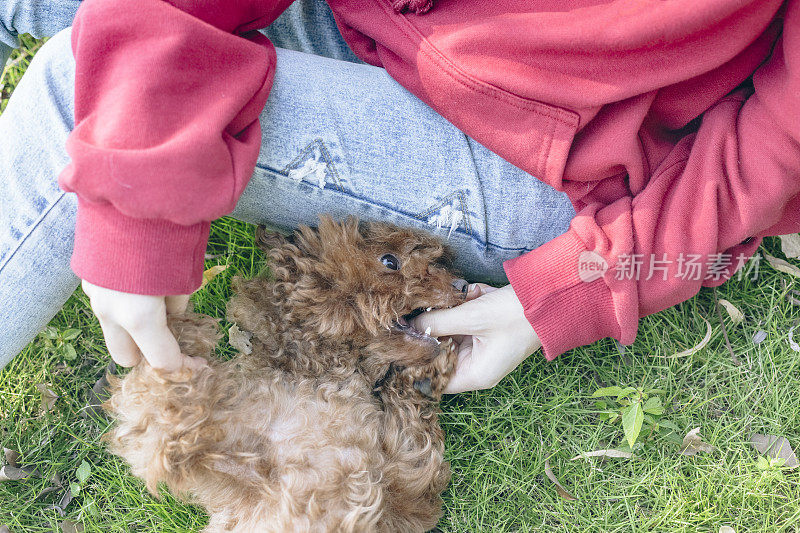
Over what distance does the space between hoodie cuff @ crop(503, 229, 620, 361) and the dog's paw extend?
76cm

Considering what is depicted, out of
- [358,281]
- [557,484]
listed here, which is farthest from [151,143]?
[557,484]

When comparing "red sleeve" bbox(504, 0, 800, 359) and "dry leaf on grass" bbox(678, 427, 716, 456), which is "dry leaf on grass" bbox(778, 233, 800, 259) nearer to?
"red sleeve" bbox(504, 0, 800, 359)

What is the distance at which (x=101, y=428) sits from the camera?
7.71ft

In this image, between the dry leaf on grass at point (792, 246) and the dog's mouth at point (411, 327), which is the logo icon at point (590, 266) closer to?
the dog's mouth at point (411, 327)

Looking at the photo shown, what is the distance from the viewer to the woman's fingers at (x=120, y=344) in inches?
60.0

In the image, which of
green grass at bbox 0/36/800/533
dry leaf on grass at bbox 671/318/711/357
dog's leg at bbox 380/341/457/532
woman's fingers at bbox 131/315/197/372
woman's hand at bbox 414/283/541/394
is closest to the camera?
woman's fingers at bbox 131/315/197/372

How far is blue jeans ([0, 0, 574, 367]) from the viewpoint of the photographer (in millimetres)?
1613

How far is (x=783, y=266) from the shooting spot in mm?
2438

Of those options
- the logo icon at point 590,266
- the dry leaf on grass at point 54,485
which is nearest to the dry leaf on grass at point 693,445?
the logo icon at point 590,266

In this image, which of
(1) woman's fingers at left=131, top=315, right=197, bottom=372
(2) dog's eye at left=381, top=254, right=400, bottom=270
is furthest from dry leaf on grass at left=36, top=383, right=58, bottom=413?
(2) dog's eye at left=381, top=254, right=400, bottom=270

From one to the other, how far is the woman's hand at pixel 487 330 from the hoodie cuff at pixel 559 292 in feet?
0.23

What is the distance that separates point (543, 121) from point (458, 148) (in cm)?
27

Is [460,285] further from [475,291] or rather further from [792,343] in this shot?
[792,343]

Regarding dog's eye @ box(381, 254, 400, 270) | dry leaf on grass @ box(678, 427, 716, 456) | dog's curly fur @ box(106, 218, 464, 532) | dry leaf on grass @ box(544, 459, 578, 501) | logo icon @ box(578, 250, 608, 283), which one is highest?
logo icon @ box(578, 250, 608, 283)
